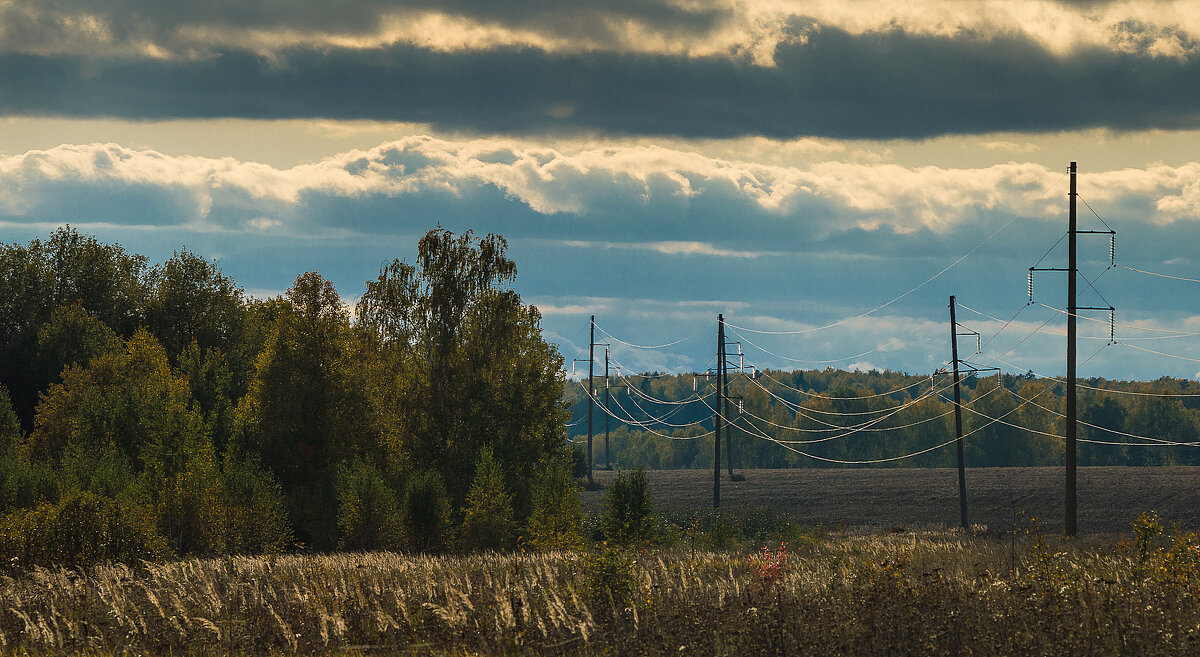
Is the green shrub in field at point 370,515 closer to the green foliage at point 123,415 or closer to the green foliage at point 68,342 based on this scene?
the green foliage at point 123,415

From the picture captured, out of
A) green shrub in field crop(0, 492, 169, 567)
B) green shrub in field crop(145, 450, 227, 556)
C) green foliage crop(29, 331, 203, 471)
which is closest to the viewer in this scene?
green shrub in field crop(0, 492, 169, 567)

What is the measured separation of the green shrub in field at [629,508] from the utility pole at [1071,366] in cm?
1471

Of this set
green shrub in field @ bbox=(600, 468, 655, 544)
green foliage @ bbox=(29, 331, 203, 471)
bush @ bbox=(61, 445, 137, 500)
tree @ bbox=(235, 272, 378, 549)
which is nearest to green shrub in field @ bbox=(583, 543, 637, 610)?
green shrub in field @ bbox=(600, 468, 655, 544)

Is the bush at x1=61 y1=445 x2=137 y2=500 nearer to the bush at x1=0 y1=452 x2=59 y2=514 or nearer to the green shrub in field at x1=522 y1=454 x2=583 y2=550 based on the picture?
the bush at x1=0 y1=452 x2=59 y2=514

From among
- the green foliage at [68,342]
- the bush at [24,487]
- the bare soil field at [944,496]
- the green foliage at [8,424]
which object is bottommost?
the bare soil field at [944,496]

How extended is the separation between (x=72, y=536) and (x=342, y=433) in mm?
20134

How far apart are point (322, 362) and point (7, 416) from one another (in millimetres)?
19254

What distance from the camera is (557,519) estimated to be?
39000mm

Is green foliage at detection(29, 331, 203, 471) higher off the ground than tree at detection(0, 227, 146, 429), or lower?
lower

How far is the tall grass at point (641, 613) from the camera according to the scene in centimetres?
1465

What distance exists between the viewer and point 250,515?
39375 millimetres

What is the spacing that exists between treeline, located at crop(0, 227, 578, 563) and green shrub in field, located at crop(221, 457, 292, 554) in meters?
0.06

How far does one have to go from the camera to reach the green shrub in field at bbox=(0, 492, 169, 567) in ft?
83.0

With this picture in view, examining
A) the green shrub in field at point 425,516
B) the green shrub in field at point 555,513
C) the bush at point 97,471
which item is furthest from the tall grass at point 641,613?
the green shrub in field at point 425,516
